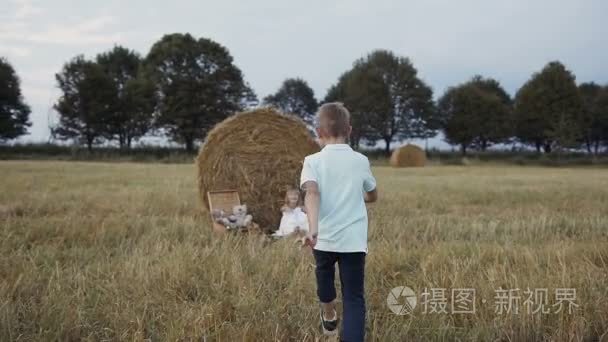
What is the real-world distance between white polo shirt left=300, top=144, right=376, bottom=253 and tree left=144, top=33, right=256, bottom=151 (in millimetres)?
44256

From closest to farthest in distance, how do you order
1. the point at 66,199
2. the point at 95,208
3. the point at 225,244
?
the point at 225,244 < the point at 95,208 < the point at 66,199

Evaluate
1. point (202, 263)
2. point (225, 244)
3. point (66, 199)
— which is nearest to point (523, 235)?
point (225, 244)

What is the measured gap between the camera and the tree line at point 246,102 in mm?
47375

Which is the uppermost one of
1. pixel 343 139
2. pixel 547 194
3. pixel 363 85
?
pixel 363 85

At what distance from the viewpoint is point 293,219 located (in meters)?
6.72

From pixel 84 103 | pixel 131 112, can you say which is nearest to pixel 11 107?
pixel 84 103

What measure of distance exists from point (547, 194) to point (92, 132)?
146 feet

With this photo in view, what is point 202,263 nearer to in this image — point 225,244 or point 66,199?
point 225,244

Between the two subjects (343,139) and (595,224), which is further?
(595,224)

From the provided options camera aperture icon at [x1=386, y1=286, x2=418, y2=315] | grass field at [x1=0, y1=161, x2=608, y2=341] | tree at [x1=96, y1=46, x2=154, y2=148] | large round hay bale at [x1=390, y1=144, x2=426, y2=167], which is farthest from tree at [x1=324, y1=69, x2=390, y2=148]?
camera aperture icon at [x1=386, y1=286, x2=418, y2=315]

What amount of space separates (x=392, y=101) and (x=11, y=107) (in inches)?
1454

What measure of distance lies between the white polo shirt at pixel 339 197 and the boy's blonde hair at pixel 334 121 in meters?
0.08

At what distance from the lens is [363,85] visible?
183ft

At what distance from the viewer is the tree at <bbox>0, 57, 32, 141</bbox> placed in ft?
148
